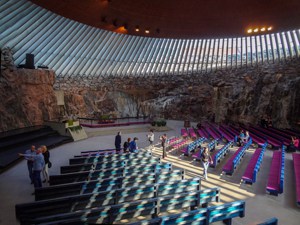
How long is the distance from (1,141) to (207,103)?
803 inches

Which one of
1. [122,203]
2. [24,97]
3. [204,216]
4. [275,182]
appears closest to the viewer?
[204,216]

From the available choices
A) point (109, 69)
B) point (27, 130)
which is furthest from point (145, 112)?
point (27, 130)

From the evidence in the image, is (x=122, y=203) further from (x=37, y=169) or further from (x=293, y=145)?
(x=293, y=145)

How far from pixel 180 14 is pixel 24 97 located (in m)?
11.4

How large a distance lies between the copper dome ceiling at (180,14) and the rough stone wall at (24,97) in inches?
197

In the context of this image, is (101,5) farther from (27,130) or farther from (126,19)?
(27,130)

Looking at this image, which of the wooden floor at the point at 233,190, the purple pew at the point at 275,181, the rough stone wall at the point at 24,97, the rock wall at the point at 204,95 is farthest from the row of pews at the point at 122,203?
the rock wall at the point at 204,95

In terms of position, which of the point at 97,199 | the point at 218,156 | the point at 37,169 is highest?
the point at 37,169

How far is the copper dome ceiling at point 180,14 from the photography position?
11.4m

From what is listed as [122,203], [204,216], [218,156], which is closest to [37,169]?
[122,203]

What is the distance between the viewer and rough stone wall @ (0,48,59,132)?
13.0 m

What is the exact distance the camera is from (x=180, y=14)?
12945 millimetres

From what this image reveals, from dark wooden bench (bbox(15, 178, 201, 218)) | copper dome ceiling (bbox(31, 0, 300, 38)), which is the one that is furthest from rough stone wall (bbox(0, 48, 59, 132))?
dark wooden bench (bbox(15, 178, 201, 218))

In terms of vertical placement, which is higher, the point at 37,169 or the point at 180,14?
the point at 180,14
